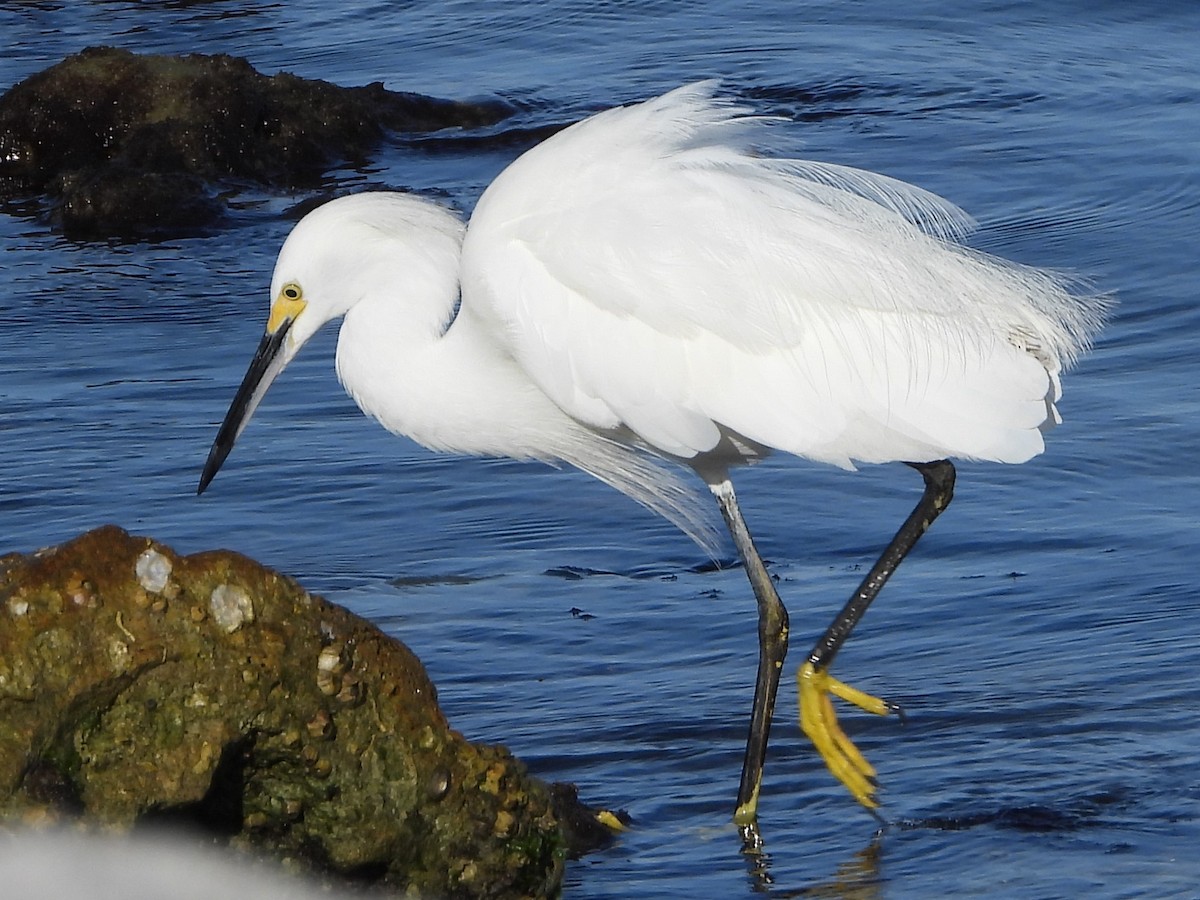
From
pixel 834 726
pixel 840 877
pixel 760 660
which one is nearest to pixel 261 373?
pixel 760 660

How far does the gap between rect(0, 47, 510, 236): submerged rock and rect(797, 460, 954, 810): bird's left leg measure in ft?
19.2

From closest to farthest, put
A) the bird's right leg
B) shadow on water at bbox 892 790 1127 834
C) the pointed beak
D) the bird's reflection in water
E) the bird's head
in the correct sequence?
the bird's reflection in water
shadow on water at bbox 892 790 1127 834
the bird's right leg
the bird's head
the pointed beak

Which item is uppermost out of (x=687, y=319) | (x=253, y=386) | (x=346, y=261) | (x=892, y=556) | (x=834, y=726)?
(x=346, y=261)

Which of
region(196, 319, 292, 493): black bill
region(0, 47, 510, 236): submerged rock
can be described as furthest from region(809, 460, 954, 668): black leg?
region(0, 47, 510, 236): submerged rock

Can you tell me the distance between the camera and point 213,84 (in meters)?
10.7

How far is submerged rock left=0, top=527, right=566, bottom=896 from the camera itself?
10.4ft

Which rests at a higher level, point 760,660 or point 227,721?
point 227,721

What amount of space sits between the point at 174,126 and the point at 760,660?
6.59m

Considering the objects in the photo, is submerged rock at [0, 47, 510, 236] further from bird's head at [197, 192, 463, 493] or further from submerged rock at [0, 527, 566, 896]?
submerged rock at [0, 527, 566, 896]

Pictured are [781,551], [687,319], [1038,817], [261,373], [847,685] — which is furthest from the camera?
[781,551]

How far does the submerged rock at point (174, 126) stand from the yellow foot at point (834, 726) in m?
6.08

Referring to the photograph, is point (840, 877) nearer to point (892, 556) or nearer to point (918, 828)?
point (918, 828)

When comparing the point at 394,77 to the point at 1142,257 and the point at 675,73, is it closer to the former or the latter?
the point at 675,73

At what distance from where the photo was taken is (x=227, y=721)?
3.26m
